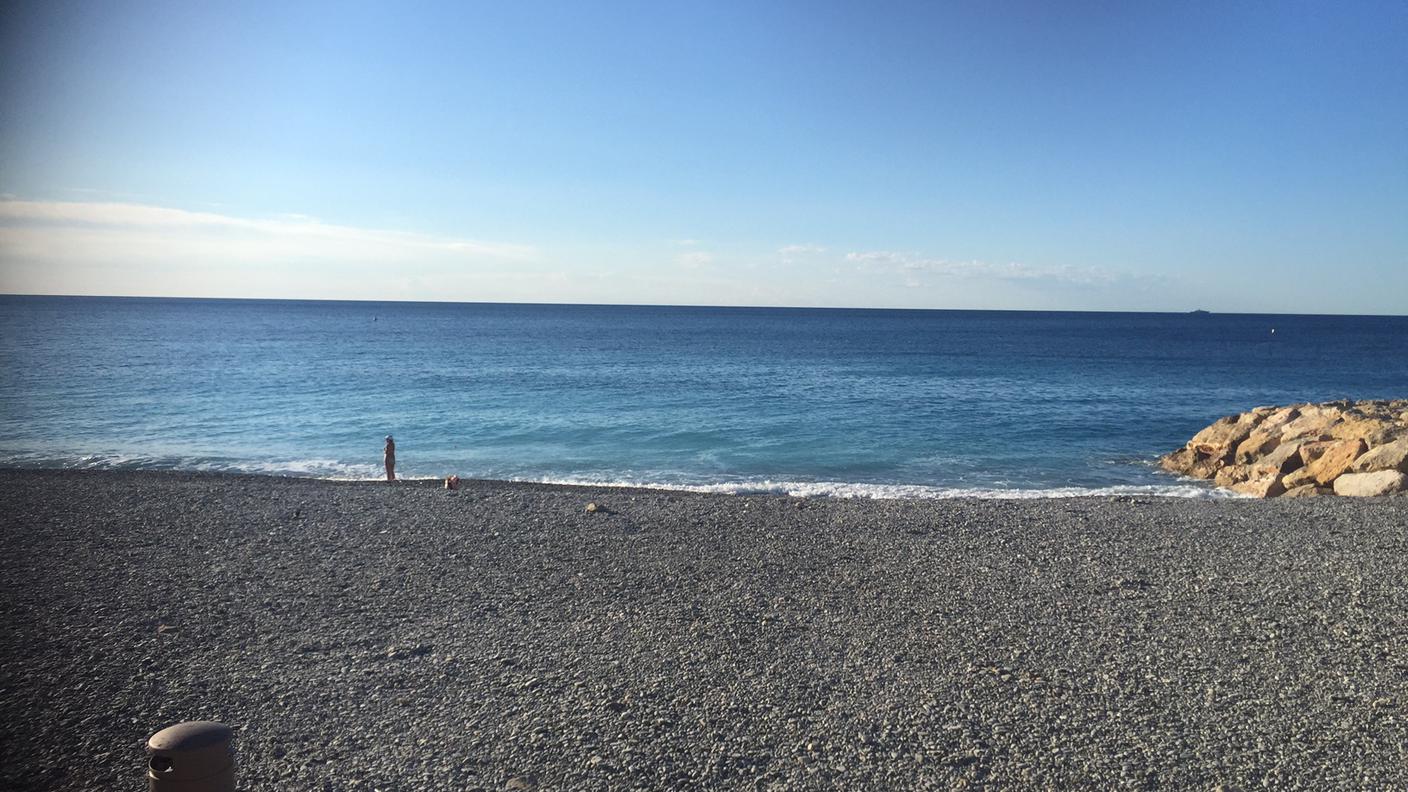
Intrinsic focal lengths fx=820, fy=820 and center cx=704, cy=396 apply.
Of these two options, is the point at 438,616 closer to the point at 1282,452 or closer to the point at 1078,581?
the point at 1078,581

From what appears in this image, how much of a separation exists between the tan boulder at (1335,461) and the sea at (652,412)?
2.38m

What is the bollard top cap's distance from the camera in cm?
400

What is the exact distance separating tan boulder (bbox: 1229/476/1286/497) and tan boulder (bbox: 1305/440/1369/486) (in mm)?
817

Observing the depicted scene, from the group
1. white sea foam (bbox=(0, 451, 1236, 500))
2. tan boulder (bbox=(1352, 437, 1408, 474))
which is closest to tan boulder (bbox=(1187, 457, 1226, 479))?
white sea foam (bbox=(0, 451, 1236, 500))

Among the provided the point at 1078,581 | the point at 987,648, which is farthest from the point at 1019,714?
the point at 1078,581

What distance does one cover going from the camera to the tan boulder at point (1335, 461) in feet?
58.4

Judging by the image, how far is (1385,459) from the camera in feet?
55.2

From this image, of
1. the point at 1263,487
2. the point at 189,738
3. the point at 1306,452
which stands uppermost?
the point at 189,738

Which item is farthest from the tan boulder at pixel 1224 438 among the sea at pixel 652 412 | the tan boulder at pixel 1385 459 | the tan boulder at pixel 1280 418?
the tan boulder at pixel 1385 459

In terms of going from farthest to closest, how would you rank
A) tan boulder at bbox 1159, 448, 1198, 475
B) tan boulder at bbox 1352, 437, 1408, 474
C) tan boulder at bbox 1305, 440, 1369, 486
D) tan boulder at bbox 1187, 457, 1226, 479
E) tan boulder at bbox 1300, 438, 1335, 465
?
tan boulder at bbox 1159, 448, 1198, 475
tan boulder at bbox 1187, 457, 1226, 479
tan boulder at bbox 1300, 438, 1335, 465
tan boulder at bbox 1305, 440, 1369, 486
tan boulder at bbox 1352, 437, 1408, 474

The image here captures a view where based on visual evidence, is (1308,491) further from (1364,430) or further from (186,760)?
(186,760)

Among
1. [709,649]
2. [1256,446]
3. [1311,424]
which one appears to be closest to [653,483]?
[709,649]

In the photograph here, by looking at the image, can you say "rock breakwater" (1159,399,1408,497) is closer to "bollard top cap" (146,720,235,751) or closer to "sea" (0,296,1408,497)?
"sea" (0,296,1408,497)

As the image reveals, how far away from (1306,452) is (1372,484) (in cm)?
354
